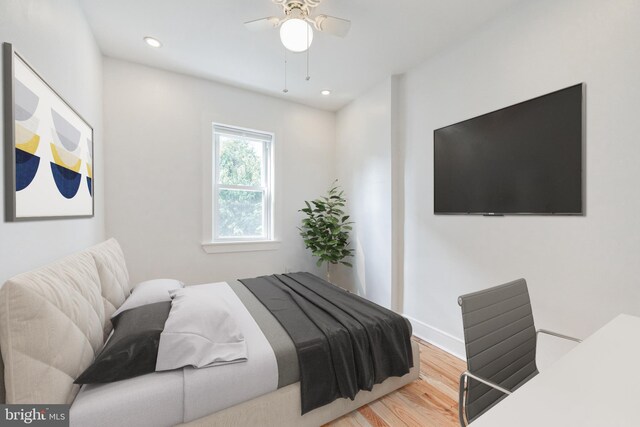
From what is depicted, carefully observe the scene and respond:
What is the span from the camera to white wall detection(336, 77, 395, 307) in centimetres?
299

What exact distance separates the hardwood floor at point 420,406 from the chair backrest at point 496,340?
0.70 metres

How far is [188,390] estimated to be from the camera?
1.17 m

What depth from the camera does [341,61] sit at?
2.63m

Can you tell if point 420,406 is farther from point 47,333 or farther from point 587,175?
point 47,333

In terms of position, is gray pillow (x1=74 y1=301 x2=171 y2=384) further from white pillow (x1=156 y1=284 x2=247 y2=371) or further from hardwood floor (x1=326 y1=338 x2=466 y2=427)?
hardwood floor (x1=326 y1=338 x2=466 y2=427)

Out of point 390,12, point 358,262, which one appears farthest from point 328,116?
point 358,262

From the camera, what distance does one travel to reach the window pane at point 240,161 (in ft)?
10.7

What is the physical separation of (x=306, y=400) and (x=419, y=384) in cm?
103

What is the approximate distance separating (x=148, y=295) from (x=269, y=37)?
2.33 meters

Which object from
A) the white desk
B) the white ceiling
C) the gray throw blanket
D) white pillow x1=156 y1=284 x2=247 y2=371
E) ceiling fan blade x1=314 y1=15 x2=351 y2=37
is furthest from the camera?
the white ceiling

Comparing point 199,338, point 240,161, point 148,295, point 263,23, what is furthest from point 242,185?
point 199,338

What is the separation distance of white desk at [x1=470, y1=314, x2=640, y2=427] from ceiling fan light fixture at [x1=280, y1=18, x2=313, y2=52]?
6.48 ft

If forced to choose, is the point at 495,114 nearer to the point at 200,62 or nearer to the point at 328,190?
the point at 328,190

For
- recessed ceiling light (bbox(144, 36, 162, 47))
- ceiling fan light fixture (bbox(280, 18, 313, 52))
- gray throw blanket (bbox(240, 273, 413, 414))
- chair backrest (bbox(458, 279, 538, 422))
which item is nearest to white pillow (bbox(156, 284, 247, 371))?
gray throw blanket (bbox(240, 273, 413, 414))
